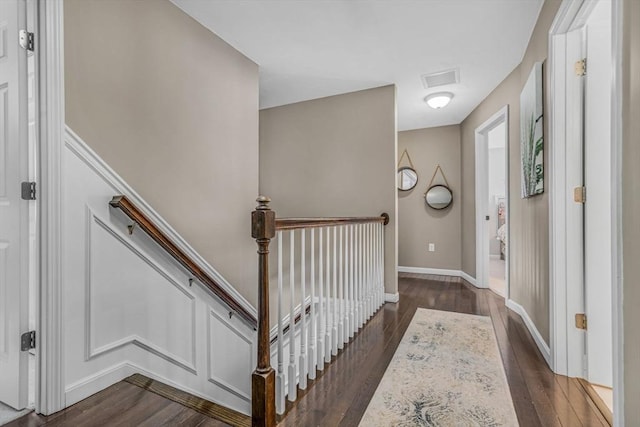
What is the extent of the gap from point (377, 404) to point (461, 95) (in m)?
3.48

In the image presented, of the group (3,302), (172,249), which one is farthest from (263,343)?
(3,302)

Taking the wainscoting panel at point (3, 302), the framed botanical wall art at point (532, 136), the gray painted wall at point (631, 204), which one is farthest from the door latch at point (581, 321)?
the wainscoting panel at point (3, 302)

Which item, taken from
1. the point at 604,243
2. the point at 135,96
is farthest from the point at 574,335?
the point at 135,96

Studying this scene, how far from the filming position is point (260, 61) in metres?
2.93

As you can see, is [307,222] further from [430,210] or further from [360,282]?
[430,210]

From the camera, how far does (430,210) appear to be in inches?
194

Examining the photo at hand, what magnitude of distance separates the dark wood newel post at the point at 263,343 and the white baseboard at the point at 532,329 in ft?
5.67

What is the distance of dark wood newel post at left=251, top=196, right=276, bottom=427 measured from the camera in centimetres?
133

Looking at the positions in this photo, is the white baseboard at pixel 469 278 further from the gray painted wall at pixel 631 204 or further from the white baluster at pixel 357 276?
the gray painted wall at pixel 631 204

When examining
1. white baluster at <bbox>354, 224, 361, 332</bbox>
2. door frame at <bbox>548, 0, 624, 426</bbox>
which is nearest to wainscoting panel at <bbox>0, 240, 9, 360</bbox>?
white baluster at <bbox>354, 224, 361, 332</bbox>

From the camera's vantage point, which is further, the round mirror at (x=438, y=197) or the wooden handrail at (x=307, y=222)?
the round mirror at (x=438, y=197)

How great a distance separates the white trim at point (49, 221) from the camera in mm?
1387

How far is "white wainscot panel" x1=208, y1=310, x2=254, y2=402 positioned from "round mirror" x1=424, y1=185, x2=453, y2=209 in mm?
3458

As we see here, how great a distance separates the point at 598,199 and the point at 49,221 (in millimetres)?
2786
